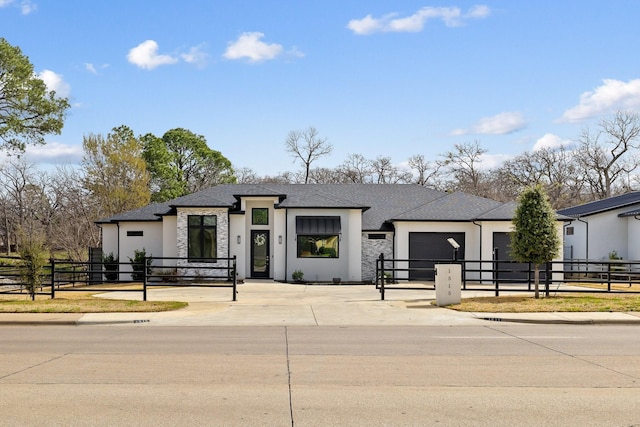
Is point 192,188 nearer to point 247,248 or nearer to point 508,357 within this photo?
point 247,248

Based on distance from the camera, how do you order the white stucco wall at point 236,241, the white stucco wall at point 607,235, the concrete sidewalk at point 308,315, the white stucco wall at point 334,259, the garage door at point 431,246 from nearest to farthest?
1. the concrete sidewalk at point 308,315
2. the white stucco wall at point 236,241
3. the garage door at point 431,246
4. the white stucco wall at point 334,259
5. the white stucco wall at point 607,235

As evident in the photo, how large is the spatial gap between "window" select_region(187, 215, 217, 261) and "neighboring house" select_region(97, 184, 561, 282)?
5cm

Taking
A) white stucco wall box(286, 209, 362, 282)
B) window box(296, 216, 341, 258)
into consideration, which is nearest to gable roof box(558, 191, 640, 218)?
white stucco wall box(286, 209, 362, 282)

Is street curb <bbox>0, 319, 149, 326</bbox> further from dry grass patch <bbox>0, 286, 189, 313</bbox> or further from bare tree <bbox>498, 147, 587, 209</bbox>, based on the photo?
bare tree <bbox>498, 147, 587, 209</bbox>

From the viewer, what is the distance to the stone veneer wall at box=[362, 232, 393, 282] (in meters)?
34.4

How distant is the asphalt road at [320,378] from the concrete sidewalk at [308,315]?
222cm

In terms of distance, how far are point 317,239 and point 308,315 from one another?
48.4 feet

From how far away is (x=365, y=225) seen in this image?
34.9 m

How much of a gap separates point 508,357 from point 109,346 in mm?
7473

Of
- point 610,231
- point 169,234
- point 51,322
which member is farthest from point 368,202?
point 51,322

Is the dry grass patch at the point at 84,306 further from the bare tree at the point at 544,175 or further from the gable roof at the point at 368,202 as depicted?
the bare tree at the point at 544,175

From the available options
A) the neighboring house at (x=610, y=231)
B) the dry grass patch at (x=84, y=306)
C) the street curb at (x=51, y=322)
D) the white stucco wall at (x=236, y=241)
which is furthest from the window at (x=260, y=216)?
the street curb at (x=51, y=322)

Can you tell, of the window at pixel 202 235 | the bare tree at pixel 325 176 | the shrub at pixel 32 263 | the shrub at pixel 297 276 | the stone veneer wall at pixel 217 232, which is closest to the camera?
the shrub at pixel 32 263

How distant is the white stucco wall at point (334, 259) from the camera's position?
3356 cm
